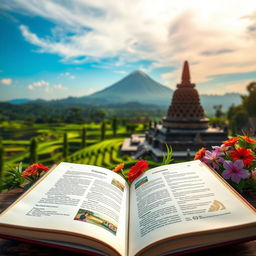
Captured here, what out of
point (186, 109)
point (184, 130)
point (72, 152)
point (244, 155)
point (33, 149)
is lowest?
point (72, 152)

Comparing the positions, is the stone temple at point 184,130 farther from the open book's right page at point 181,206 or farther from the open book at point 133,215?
the open book at point 133,215

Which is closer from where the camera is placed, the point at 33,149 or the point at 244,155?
the point at 244,155

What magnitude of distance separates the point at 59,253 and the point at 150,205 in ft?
2.63

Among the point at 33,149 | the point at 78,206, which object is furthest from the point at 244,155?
the point at 33,149

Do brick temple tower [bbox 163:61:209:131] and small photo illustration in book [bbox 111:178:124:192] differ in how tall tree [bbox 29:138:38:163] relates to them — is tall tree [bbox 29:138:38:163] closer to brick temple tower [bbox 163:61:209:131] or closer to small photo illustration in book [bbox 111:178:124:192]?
brick temple tower [bbox 163:61:209:131]

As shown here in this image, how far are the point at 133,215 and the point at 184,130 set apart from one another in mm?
19890

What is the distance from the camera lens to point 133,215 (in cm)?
190

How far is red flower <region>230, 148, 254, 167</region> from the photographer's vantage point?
217 cm

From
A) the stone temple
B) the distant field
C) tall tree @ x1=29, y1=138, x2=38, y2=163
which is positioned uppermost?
the stone temple

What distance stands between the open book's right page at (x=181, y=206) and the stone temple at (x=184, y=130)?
15050mm

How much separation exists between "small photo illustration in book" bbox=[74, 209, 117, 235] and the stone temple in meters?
15.6

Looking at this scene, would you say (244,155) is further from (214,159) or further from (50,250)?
(50,250)

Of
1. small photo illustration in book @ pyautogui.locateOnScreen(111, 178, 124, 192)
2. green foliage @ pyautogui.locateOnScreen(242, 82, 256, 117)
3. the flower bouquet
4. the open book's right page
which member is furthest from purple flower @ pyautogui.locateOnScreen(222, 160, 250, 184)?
green foliage @ pyautogui.locateOnScreen(242, 82, 256, 117)

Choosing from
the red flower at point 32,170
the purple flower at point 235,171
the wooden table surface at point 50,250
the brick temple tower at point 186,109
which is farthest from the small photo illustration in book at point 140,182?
the brick temple tower at point 186,109
